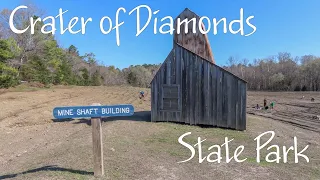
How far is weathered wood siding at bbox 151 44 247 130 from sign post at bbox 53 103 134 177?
963 cm

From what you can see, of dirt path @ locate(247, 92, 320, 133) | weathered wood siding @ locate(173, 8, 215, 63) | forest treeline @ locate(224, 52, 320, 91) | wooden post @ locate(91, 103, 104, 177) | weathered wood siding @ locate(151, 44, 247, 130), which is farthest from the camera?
forest treeline @ locate(224, 52, 320, 91)

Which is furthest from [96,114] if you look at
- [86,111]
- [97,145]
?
[97,145]

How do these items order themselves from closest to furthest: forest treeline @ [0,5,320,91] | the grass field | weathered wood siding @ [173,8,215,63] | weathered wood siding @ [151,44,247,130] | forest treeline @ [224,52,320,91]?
the grass field
weathered wood siding @ [151,44,247,130]
weathered wood siding @ [173,8,215,63]
forest treeline @ [0,5,320,91]
forest treeline @ [224,52,320,91]

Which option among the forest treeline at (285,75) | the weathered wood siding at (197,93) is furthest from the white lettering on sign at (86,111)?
the forest treeline at (285,75)

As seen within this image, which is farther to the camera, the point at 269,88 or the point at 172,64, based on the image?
the point at 269,88

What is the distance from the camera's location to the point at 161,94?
16.6 m

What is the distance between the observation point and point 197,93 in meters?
16.1

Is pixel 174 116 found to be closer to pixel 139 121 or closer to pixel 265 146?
pixel 139 121

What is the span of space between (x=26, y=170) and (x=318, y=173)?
8.65 m

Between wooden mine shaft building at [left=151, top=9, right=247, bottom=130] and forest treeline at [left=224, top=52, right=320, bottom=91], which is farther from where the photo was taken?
forest treeline at [left=224, top=52, right=320, bottom=91]

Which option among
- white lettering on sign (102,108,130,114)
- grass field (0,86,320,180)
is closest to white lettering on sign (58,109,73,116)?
white lettering on sign (102,108,130,114)

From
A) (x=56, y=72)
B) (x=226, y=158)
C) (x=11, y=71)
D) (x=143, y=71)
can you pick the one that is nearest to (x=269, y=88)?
(x=143, y=71)

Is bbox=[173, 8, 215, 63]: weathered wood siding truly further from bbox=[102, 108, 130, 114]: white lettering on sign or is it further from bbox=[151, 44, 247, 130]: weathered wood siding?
bbox=[102, 108, 130, 114]: white lettering on sign

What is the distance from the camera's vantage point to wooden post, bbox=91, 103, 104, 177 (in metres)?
6.79
